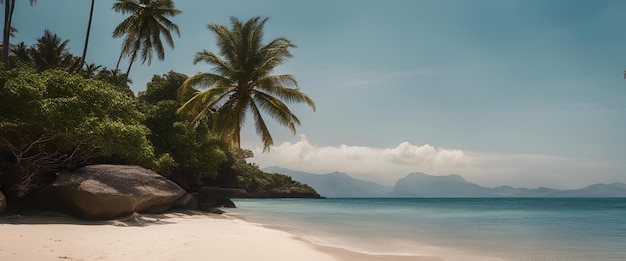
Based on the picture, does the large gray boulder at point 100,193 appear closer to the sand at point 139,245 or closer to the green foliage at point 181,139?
the sand at point 139,245

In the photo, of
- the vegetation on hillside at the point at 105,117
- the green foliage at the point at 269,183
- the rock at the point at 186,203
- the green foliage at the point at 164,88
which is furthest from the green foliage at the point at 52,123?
the green foliage at the point at 269,183

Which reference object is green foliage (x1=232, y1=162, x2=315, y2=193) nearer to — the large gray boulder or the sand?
the large gray boulder

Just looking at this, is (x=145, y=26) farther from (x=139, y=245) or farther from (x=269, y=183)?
(x=269, y=183)

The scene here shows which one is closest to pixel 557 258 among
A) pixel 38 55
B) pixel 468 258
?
pixel 468 258

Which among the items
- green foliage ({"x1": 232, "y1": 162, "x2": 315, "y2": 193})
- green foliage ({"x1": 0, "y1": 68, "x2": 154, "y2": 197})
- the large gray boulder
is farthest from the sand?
green foliage ({"x1": 232, "y1": 162, "x2": 315, "y2": 193})

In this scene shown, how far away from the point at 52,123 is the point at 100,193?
2.39m

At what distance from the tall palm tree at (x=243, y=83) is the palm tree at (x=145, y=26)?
338 inches

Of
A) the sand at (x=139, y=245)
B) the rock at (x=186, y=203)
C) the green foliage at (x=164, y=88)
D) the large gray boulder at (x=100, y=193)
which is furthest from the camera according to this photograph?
the green foliage at (x=164, y=88)

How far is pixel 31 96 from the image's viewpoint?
1102cm

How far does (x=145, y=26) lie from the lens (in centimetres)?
2828

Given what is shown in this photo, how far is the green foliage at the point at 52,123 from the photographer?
11.0 m

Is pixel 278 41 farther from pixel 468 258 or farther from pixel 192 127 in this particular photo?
pixel 468 258

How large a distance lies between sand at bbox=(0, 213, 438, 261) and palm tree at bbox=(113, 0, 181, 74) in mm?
20006

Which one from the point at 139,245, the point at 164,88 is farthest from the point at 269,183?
the point at 139,245
